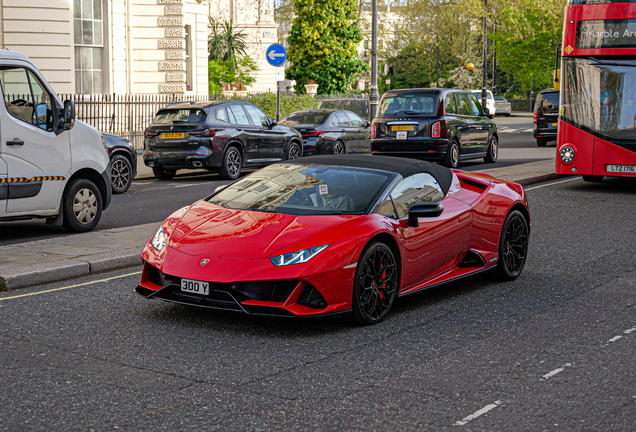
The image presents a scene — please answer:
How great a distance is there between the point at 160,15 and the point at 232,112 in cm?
1215

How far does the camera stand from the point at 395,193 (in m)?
6.64

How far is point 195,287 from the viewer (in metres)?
5.79

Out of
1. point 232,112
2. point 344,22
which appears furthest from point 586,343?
point 344,22

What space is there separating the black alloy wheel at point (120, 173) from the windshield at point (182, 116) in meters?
2.30

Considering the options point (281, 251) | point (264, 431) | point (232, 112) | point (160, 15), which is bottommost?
point (264, 431)

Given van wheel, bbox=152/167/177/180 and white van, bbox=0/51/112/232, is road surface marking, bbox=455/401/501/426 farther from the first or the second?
van wheel, bbox=152/167/177/180

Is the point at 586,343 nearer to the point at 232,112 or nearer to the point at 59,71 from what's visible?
the point at 232,112

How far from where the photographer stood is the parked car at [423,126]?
1955cm

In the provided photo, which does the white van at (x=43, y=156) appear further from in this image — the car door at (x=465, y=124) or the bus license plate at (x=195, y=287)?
the car door at (x=465, y=124)

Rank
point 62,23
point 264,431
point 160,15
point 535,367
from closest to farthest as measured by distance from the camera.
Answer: point 264,431
point 535,367
point 62,23
point 160,15

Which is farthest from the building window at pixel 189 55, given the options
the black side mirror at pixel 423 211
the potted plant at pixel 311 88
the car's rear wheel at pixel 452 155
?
the black side mirror at pixel 423 211

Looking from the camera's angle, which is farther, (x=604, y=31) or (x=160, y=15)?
(x=160, y=15)

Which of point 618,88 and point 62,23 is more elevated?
point 62,23

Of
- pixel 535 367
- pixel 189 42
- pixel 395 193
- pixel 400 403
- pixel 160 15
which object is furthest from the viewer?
pixel 189 42
